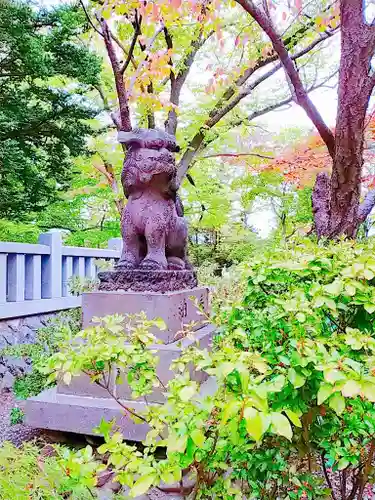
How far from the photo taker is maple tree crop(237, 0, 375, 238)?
2791 mm

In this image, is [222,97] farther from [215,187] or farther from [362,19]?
[362,19]

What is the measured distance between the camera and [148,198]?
3166mm

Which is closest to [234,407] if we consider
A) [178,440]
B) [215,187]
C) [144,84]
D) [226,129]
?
[178,440]

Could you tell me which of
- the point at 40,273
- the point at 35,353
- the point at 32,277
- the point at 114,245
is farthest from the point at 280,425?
the point at 114,245

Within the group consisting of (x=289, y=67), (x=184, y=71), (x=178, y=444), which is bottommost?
(x=178, y=444)

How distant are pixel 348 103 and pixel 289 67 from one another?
679 mm

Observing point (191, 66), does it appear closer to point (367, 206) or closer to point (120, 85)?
point (120, 85)

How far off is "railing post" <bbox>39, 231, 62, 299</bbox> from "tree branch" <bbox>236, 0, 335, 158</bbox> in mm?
3327

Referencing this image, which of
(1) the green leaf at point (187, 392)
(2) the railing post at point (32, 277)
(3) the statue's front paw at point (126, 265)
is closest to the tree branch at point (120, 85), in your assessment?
(2) the railing post at point (32, 277)

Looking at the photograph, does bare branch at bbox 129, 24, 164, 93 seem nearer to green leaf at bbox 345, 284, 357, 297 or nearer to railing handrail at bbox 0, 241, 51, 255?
railing handrail at bbox 0, 241, 51, 255

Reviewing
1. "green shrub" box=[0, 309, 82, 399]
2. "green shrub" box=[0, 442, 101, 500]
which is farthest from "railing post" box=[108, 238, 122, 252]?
Result: "green shrub" box=[0, 442, 101, 500]

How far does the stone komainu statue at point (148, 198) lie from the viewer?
10.0 ft

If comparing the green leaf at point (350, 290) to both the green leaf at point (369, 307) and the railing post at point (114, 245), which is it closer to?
the green leaf at point (369, 307)

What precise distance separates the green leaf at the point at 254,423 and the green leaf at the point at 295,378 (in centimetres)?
19
